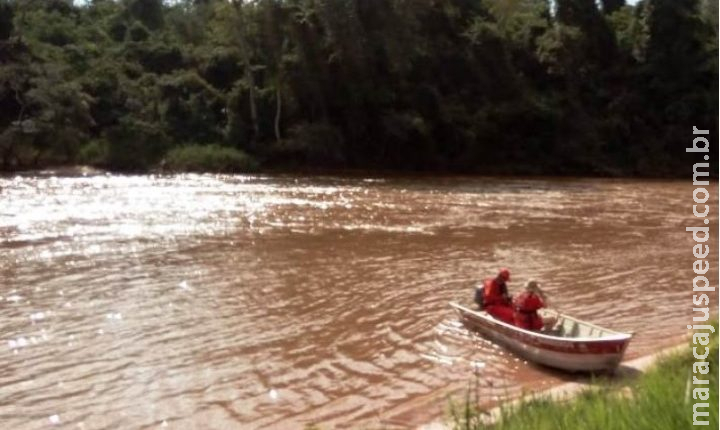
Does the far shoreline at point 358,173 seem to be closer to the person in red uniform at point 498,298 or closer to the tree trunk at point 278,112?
the tree trunk at point 278,112

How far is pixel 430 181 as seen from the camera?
37.3 metres

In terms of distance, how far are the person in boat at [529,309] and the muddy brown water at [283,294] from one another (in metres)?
0.49

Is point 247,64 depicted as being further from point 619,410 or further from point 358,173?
point 619,410

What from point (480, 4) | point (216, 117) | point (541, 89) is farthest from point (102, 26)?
point (541, 89)

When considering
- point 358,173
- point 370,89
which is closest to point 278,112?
point 370,89

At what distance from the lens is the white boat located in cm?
1007

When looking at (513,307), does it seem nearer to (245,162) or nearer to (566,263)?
(566,263)

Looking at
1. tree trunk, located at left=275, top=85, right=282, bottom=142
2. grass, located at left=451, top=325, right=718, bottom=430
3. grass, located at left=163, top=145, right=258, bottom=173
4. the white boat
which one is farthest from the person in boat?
tree trunk, located at left=275, top=85, right=282, bottom=142

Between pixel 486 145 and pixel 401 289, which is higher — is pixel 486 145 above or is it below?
above

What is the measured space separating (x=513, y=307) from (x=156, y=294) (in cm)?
604

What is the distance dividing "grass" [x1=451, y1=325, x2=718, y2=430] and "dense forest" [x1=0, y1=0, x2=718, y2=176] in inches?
1326

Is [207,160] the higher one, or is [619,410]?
[207,160]

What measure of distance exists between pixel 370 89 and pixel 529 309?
3118 centimetres

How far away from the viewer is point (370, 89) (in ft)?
137
